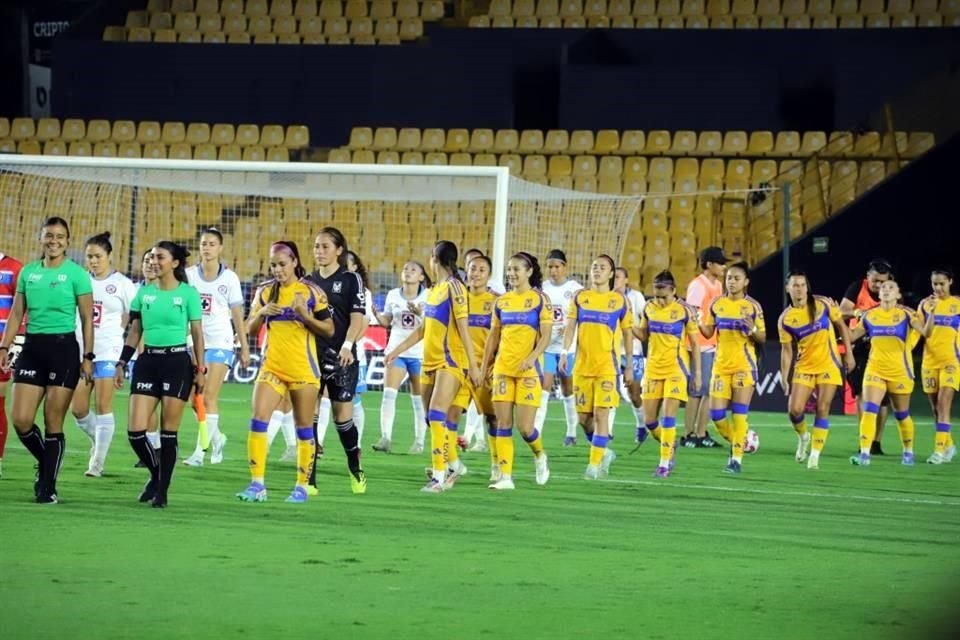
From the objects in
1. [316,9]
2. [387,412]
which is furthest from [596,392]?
[316,9]

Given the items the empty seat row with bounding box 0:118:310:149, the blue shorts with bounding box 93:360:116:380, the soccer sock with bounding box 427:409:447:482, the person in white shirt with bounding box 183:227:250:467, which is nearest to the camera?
the soccer sock with bounding box 427:409:447:482

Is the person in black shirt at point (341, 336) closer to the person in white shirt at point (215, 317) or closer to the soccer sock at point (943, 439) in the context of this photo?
the person in white shirt at point (215, 317)

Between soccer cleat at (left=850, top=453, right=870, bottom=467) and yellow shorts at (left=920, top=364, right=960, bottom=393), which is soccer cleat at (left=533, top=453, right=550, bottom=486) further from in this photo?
yellow shorts at (left=920, top=364, right=960, bottom=393)

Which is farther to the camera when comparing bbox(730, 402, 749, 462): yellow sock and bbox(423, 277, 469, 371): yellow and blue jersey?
bbox(730, 402, 749, 462): yellow sock

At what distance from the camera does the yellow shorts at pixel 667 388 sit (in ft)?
48.8

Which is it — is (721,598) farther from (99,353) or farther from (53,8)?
(53,8)

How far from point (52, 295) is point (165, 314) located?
863 millimetres

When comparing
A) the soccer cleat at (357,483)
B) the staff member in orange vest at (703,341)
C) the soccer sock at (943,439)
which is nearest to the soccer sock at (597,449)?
the soccer cleat at (357,483)

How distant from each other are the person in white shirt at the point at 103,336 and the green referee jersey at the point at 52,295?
164 cm

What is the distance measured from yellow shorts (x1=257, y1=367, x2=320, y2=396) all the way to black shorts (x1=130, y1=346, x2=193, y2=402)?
0.60 meters

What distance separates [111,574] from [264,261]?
670 inches

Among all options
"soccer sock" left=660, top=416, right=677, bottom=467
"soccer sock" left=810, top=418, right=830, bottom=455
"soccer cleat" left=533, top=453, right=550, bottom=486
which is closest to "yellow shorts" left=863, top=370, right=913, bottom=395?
"soccer sock" left=810, top=418, right=830, bottom=455

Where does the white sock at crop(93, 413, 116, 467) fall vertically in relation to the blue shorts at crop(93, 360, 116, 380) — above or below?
below

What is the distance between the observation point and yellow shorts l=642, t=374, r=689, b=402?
14.9 meters
